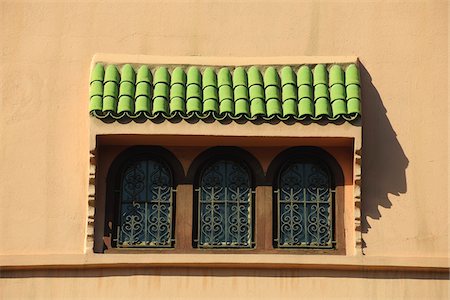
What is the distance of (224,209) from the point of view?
1316 centimetres

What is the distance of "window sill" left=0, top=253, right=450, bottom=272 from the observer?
1275 cm

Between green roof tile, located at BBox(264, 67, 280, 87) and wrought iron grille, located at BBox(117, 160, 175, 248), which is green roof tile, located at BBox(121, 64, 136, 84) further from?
green roof tile, located at BBox(264, 67, 280, 87)

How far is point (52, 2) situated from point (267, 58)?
7.80ft

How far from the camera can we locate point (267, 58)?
13.4m

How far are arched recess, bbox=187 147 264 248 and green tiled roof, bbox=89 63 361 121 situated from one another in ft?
1.91

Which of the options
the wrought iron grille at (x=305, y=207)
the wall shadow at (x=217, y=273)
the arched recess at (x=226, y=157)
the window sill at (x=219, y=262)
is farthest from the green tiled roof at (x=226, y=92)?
the wall shadow at (x=217, y=273)

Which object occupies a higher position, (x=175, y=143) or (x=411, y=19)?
(x=411, y=19)

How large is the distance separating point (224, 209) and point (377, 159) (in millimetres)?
1674

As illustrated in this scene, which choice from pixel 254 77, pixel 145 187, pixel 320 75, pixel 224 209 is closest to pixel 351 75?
pixel 320 75

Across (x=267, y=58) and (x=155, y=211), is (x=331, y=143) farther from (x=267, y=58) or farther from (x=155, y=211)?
(x=155, y=211)

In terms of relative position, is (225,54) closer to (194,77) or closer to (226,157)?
(194,77)

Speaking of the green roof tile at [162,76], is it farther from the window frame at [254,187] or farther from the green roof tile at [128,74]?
the window frame at [254,187]

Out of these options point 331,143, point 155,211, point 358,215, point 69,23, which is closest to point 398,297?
point 358,215

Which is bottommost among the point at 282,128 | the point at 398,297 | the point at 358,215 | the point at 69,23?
the point at 398,297
